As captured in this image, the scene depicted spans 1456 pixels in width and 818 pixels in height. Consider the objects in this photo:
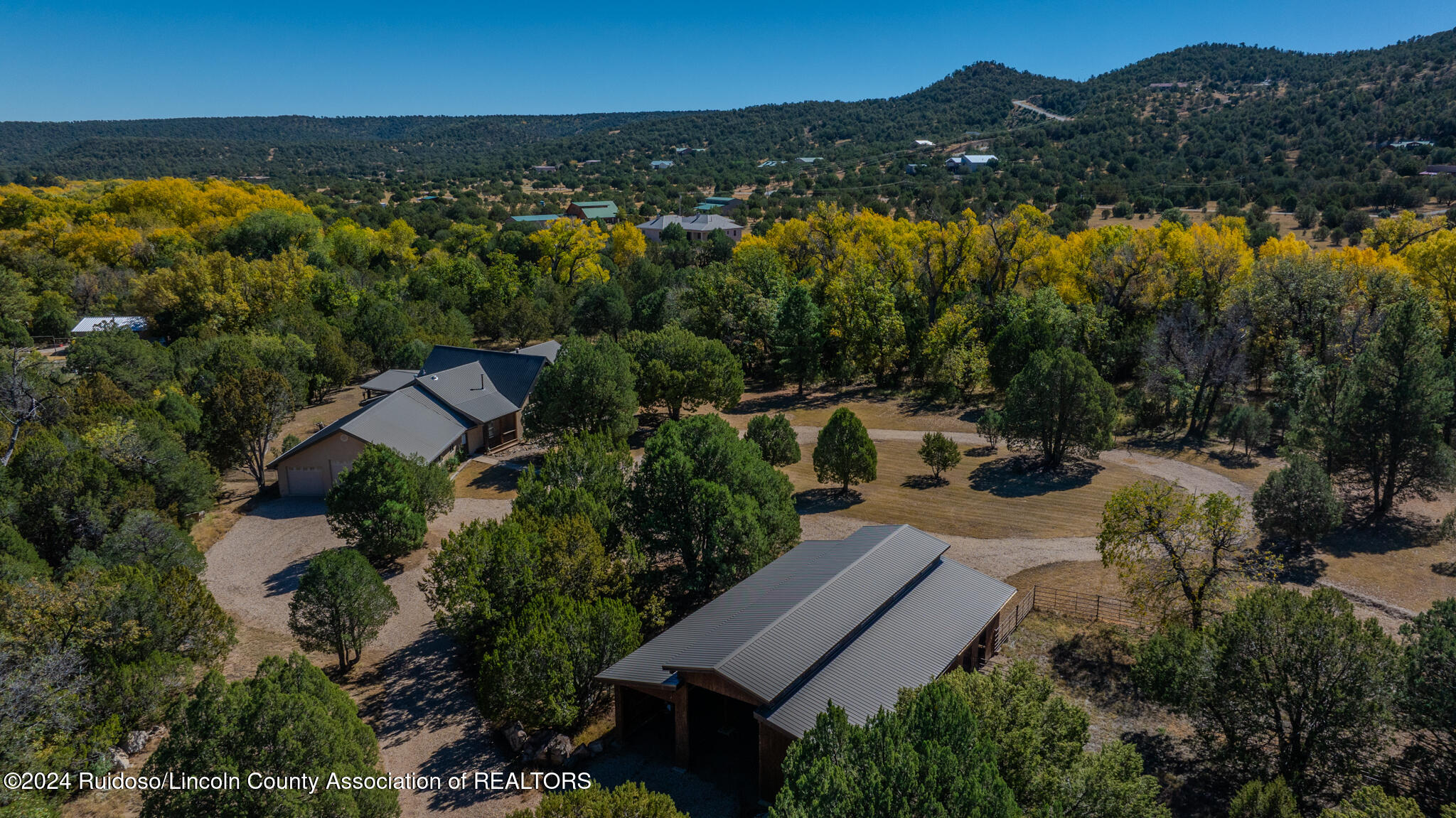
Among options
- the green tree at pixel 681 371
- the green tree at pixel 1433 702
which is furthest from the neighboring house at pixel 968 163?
the green tree at pixel 1433 702

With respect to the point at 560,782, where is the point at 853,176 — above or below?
above

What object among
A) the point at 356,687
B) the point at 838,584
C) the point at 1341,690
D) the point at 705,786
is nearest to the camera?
the point at 1341,690

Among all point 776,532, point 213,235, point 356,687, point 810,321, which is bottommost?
point 356,687

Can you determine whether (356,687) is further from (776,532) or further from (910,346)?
(910,346)

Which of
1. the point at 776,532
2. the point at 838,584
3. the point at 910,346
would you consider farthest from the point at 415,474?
the point at 910,346

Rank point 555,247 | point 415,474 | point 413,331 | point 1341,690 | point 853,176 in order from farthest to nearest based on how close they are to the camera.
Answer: point 853,176
point 555,247
point 413,331
point 415,474
point 1341,690

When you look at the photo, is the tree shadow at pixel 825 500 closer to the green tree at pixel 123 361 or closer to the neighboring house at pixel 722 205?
the green tree at pixel 123 361

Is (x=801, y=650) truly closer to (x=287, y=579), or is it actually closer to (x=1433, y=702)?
(x=1433, y=702)

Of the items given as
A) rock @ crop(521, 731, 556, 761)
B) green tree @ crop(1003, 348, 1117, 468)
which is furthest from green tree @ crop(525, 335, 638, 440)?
green tree @ crop(1003, 348, 1117, 468)
